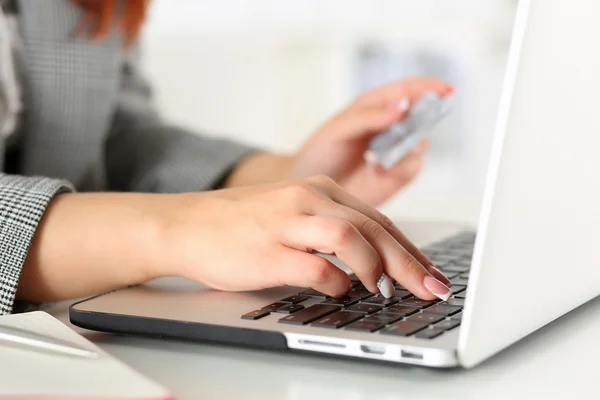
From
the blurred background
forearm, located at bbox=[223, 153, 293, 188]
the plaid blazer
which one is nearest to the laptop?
the plaid blazer

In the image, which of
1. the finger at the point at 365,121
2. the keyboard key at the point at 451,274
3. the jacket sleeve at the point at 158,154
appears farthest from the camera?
the jacket sleeve at the point at 158,154

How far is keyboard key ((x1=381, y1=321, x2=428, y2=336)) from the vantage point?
382 mm

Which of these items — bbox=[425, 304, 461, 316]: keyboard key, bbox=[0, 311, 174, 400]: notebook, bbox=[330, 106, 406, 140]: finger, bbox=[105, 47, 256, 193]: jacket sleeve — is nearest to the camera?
bbox=[0, 311, 174, 400]: notebook

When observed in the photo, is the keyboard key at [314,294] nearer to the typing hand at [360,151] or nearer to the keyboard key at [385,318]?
the keyboard key at [385,318]

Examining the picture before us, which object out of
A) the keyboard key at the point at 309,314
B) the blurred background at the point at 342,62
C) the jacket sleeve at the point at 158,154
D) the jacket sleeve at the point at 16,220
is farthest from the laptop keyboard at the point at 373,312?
the blurred background at the point at 342,62

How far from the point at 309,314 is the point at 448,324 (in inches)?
2.8

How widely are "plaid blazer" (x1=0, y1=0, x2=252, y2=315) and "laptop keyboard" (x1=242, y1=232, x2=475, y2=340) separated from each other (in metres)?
0.29

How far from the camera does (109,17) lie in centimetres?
85

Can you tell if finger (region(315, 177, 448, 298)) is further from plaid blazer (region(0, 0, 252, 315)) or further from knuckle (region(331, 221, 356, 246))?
plaid blazer (region(0, 0, 252, 315))

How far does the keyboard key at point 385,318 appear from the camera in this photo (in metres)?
0.40

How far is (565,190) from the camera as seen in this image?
393 mm

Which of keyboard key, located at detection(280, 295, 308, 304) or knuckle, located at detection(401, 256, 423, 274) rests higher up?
knuckle, located at detection(401, 256, 423, 274)

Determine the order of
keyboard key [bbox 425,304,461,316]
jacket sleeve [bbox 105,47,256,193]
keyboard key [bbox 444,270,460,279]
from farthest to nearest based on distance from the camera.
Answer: jacket sleeve [bbox 105,47,256,193] → keyboard key [bbox 444,270,460,279] → keyboard key [bbox 425,304,461,316]

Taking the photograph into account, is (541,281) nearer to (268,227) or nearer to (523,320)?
(523,320)
